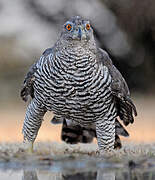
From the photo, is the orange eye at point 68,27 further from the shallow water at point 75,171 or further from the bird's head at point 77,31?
the shallow water at point 75,171

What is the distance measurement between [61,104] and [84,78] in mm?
416

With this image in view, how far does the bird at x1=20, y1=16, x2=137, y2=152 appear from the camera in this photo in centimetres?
487

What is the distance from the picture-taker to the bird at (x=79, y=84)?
4.87 meters

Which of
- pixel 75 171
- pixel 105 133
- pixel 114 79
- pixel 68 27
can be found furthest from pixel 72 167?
pixel 68 27

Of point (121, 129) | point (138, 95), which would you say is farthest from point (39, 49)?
point (121, 129)

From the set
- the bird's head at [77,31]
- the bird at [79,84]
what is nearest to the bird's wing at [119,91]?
the bird at [79,84]

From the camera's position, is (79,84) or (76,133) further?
(76,133)

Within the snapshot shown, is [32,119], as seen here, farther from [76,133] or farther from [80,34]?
[80,34]

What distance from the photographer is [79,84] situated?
4879mm

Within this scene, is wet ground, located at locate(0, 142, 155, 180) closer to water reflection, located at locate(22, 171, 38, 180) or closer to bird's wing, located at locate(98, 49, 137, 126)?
water reflection, located at locate(22, 171, 38, 180)

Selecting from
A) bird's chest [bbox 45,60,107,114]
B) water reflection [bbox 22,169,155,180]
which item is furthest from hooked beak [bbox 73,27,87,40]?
water reflection [bbox 22,169,155,180]

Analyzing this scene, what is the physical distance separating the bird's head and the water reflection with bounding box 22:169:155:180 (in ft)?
5.20

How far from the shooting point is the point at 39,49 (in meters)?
16.7

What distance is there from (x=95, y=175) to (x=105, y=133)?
1.76 m
